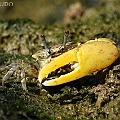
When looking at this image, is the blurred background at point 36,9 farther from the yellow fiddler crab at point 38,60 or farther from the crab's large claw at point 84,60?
the crab's large claw at point 84,60

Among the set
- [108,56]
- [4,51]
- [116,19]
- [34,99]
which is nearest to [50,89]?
[34,99]

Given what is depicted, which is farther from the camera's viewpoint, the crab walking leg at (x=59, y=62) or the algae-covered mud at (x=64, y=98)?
the crab walking leg at (x=59, y=62)

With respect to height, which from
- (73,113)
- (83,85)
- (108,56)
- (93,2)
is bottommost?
(73,113)

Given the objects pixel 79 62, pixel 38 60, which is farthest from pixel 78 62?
pixel 38 60

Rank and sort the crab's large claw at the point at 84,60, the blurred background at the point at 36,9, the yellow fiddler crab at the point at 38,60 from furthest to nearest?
the blurred background at the point at 36,9 → the yellow fiddler crab at the point at 38,60 → the crab's large claw at the point at 84,60

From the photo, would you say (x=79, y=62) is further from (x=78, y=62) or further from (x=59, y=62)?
(x=59, y=62)

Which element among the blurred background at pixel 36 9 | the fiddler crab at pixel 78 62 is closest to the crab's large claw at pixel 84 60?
the fiddler crab at pixel 78 62

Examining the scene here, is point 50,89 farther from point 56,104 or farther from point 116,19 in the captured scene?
point 116,19
